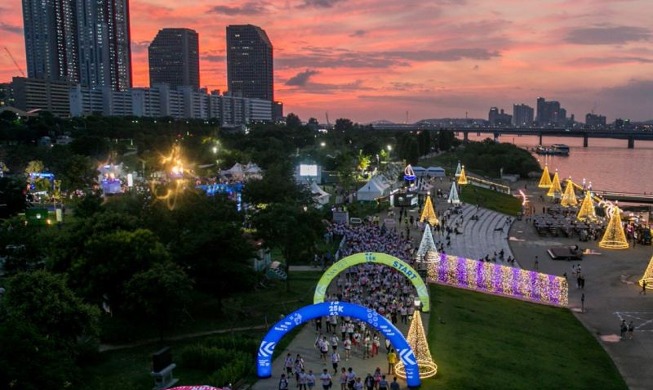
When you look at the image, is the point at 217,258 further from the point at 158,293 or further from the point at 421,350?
the point at 421,350

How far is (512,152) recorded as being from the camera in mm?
129875

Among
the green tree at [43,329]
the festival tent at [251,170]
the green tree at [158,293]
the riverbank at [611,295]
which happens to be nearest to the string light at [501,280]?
the riverbank at [611,295]

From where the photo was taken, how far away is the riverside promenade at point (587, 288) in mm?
24266

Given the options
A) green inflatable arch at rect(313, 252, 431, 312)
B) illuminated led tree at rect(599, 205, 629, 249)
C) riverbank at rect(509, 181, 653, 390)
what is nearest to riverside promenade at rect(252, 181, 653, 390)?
riverbank at rect(509, 181, 653, 390)

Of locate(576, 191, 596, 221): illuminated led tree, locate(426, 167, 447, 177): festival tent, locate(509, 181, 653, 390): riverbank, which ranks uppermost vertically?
locate(426, 167, 447, 177): festival tent

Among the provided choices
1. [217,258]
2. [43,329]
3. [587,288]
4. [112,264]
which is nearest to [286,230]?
[217,258]

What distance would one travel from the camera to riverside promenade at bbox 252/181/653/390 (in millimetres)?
24266

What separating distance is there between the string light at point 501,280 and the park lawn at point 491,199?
35.8 m

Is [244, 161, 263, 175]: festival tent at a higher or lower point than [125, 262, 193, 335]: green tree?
higher

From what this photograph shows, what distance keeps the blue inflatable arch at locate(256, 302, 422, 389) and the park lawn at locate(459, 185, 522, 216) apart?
53.6 metres

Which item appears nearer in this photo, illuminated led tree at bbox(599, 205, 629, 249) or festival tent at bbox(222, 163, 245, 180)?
illuminated led tree at bbox(599, 205, 629, 249)

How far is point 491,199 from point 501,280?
46.1 m

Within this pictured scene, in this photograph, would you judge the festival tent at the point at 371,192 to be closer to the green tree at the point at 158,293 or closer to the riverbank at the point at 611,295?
the riverbank at the point at 611,295

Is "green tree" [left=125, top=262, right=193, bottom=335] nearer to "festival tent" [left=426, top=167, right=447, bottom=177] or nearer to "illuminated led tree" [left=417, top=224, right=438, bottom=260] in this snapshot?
"illuminated led tree" [left=417, top=224, right=438, bottom=260]
